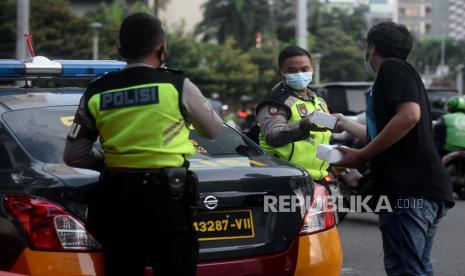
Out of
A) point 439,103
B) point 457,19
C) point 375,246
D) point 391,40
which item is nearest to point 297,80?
point 391,40

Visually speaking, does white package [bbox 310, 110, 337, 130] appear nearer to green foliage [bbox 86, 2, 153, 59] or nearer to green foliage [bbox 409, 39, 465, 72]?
green foliage [bbox 86, 2, 153, 59]

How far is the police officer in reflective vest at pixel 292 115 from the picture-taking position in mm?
5344

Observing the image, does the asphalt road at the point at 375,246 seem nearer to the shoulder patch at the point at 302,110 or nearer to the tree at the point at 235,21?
the shoulder patch at the point at 302,110

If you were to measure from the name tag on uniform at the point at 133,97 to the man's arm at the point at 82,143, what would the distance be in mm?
167

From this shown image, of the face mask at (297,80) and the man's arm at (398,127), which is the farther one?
the face mask at (297,80)

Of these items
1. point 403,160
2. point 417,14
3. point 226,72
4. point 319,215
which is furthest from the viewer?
point 417,14

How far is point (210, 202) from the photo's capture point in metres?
3.98

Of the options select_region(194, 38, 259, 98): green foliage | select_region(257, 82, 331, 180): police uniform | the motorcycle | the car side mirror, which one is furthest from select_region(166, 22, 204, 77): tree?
select_region(257, 82, 331, 180): police uniform

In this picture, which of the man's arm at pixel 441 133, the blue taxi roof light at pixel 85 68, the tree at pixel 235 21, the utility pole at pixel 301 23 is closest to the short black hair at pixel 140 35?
the blue taxi roof light at pixel 85 68

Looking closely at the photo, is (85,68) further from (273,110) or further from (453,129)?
(453,129)

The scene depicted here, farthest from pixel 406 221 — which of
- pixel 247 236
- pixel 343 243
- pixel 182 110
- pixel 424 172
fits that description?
pixel 343 243

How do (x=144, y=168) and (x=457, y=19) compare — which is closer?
(x=144, y=168)

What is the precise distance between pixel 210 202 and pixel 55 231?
2.31ft

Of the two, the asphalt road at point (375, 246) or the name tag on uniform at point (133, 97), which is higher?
the name tag on uniform at point (133, 97)
